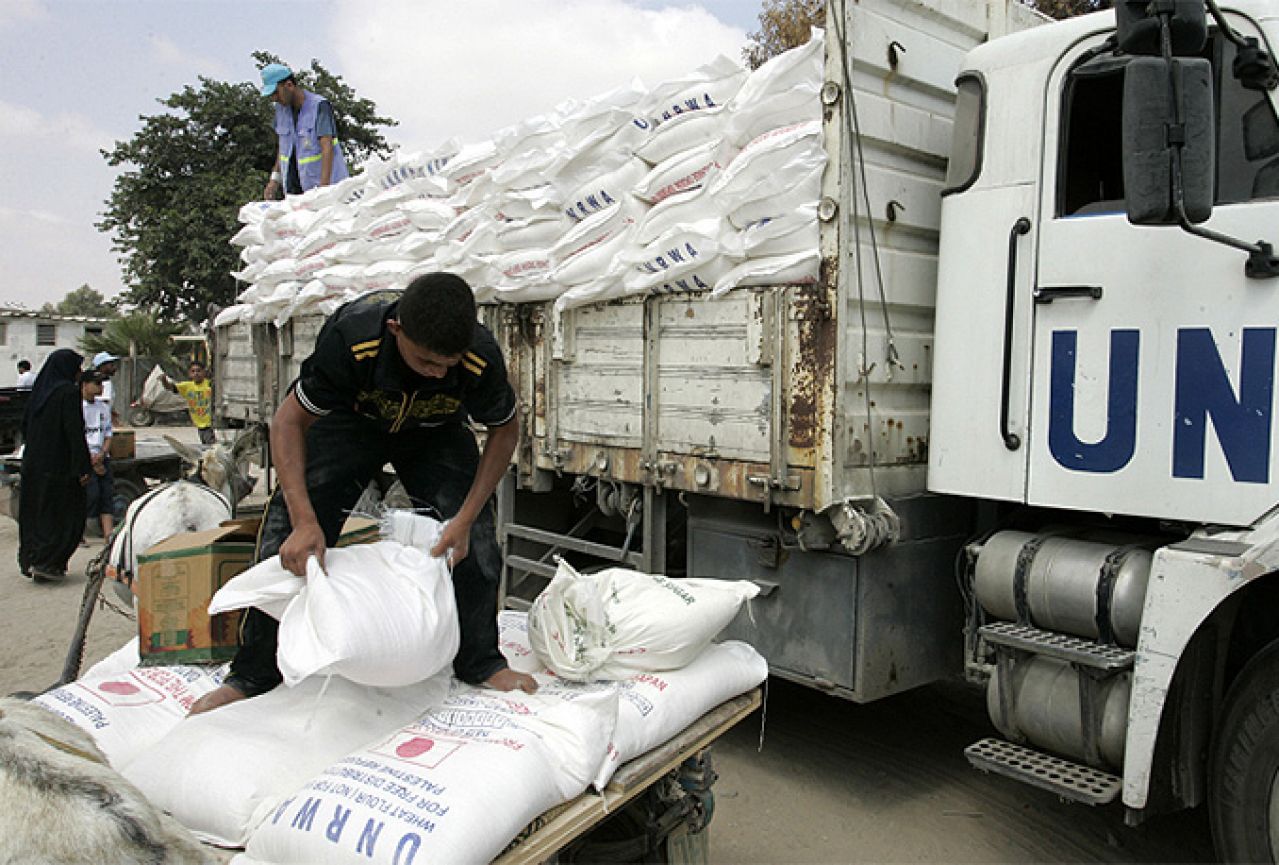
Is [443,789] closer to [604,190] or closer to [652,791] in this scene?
[652,791]

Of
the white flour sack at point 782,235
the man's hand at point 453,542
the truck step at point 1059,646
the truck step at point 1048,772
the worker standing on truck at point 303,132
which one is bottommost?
the truck step at point 1048,772

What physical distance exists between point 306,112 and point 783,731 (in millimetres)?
5784

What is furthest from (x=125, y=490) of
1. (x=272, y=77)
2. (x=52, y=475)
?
(x=272, y=77)

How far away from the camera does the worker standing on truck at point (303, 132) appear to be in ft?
23.4

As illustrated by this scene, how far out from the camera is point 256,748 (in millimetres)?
2129

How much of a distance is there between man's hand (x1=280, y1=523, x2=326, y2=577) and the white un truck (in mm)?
1680

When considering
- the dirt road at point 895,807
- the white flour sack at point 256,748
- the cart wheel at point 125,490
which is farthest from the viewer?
the cart wheel at point 125,490

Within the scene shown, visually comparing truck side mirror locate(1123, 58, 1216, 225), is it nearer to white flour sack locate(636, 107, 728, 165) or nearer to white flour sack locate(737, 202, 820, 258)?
white flour sack locate(737, 202, 820, 258)

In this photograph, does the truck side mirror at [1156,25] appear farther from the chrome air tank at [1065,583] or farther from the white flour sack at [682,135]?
the white flour sack at [682,135]

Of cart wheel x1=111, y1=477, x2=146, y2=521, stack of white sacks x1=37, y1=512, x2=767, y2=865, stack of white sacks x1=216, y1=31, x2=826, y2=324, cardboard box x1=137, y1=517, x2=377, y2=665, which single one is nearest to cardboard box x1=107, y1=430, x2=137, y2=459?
cart wheel x1=111, y1=477, x2=146, y2=521

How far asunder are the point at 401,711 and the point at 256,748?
0.37 meters

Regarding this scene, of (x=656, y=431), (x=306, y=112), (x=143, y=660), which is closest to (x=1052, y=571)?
(x=656, y=431)

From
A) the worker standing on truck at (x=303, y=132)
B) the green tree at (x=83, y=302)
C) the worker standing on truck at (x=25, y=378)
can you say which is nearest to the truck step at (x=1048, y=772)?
the worker standing on truck at (x=303, y=132)

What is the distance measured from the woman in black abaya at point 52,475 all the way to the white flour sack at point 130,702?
17.1 feet
